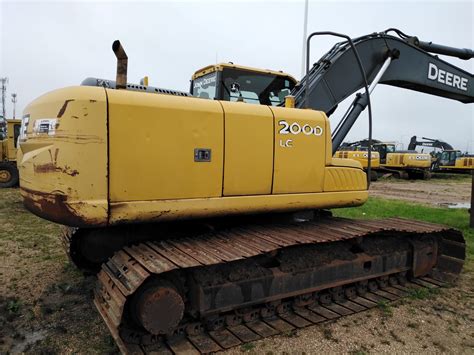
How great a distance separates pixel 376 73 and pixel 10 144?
47.8 feet

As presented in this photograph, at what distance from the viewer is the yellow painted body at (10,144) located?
51.6 feet

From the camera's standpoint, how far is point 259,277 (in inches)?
150

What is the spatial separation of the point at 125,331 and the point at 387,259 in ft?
10.1

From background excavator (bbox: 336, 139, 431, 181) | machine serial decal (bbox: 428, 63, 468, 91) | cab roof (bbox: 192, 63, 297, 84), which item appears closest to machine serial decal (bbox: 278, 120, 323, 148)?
cab roof (bbox: 192, 63, 297, 84)

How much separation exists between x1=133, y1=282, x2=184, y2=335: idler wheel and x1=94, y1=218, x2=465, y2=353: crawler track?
0.08 metres

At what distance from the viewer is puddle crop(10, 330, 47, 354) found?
3424mm

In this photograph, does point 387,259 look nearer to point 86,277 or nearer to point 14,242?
point 86,277

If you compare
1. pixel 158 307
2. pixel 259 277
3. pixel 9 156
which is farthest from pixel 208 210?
pixel 9 156

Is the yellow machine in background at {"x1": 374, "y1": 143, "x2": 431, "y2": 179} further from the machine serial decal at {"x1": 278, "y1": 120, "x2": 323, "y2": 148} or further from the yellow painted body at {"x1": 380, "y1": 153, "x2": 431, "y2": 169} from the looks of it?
the machine serial decal at {"x1": 278, "y1": 120, "x2": 323, "y2": 148}

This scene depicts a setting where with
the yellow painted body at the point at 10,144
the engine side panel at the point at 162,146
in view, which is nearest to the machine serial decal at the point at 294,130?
the engine side panel at the point at 162,146

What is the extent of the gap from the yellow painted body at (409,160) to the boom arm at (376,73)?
1923 centimetres

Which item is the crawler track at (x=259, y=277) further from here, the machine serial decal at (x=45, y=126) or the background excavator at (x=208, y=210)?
the machine serial decal at (x=45, y=126)

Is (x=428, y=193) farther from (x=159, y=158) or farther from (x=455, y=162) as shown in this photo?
(x=159, y=158)

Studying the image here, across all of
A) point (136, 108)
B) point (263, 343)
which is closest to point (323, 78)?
point (136, 108)
